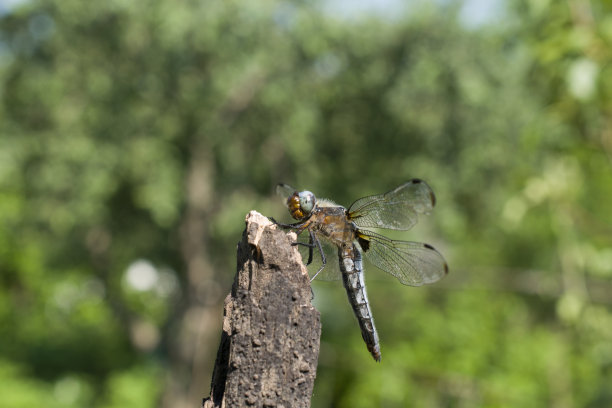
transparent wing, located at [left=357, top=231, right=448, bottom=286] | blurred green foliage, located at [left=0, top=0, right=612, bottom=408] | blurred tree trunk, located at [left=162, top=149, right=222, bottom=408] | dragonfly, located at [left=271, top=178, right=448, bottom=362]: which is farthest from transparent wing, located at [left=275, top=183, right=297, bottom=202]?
blurred tree trunk, located at [left=162, top=149, right=222, bottom=408]

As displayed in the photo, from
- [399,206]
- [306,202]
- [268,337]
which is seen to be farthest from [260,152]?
[268,337]

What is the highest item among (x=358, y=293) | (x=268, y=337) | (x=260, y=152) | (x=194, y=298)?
(x=260, y=152)

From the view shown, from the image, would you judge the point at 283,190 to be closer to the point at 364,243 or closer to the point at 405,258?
the point at 364,243

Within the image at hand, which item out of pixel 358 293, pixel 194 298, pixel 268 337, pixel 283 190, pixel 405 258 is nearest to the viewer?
pixel 268 337

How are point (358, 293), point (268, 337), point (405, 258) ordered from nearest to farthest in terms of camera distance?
point (268, 337), point (358, 293), point (405, 258)

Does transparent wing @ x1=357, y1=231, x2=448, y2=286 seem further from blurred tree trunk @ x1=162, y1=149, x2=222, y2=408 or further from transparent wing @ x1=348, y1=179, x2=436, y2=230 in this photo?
blurred tree trunk @ x1=162, y1=149, x2=222, y2=408

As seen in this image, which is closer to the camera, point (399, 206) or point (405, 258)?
point (405, 258)

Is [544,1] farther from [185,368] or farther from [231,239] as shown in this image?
[185,368]
